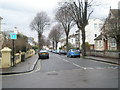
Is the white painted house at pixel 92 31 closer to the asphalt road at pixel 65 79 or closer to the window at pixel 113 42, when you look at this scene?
the window at pixel 113 42

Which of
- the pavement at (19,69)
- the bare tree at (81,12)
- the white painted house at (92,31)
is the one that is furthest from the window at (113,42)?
the white painted house at (92,31)

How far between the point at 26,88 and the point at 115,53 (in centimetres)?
→ 1803

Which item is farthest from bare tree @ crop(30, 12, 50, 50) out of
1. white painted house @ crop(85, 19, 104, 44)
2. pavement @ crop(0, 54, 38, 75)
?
pavement @ crop(0, 54, 38, 75)

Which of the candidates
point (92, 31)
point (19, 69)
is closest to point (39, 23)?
point (92, 31)

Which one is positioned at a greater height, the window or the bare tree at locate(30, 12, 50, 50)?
the bare tree at locate(30, 12, 50, 50)

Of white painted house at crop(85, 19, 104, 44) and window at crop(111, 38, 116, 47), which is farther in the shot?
white painted house at crop(85, 19, 104, 44)

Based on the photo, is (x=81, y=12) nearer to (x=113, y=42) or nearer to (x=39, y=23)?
(x=113, y=42)

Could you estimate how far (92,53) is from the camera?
3200 cm

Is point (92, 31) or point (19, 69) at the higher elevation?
point (92, 31)

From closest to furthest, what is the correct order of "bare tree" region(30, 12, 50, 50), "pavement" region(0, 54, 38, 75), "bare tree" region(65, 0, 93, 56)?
"pavement" region(0, 54, 38, 75) → "bare tree" region(65, 0, 93, 56) → "bare tree" region(30, 12, 50, 50)

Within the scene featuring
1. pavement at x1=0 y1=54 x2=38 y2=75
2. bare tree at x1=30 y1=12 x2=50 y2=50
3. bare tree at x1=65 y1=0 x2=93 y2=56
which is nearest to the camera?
pavement at x1=0 y1=54 x2=38 y2=75

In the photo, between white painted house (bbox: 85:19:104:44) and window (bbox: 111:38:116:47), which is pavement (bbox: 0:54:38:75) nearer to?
window (bbox: 111:38:116:47)

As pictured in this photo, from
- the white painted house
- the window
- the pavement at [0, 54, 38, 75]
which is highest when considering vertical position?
the white painted house

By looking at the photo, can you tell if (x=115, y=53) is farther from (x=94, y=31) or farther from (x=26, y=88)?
(x=94, y=31)
